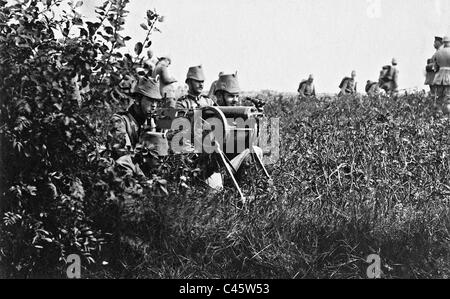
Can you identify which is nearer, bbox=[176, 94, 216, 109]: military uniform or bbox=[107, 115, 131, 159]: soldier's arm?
bbox=[107, 115, 131, 159]: soldier's arm

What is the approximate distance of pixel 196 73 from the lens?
9328 mm

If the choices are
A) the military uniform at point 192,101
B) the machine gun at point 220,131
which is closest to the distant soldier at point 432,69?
the military uniform at point 192,101

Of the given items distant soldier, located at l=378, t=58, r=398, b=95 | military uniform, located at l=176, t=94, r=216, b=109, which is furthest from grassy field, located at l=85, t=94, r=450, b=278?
distant soldier, located at l=378, t=58, r=398, b=95

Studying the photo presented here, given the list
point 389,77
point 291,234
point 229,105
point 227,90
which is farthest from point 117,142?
point 389,77

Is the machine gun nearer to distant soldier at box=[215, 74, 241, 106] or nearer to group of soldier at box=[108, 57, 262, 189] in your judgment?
group of soldier at box=[108, 57, 262, 189]

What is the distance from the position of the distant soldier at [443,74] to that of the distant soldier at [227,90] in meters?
8.09

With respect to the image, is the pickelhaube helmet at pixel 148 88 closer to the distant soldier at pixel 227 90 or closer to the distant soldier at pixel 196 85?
the distant soldier at pixel 227 90

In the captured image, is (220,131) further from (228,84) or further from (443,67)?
(443,67)

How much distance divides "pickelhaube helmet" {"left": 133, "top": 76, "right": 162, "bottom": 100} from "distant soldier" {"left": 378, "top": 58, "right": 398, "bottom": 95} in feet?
63.4

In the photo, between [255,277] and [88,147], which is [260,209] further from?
[88,147]

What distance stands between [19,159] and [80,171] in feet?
1.50

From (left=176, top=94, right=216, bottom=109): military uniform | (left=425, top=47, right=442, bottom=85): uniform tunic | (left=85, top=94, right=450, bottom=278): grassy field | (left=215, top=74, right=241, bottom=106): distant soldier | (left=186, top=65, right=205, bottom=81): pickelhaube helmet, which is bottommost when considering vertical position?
(left=85, top=94, right=450, bottom=278): grassy field

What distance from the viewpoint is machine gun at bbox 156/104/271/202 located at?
22.7 feet

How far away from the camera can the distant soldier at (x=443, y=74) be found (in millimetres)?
16328
